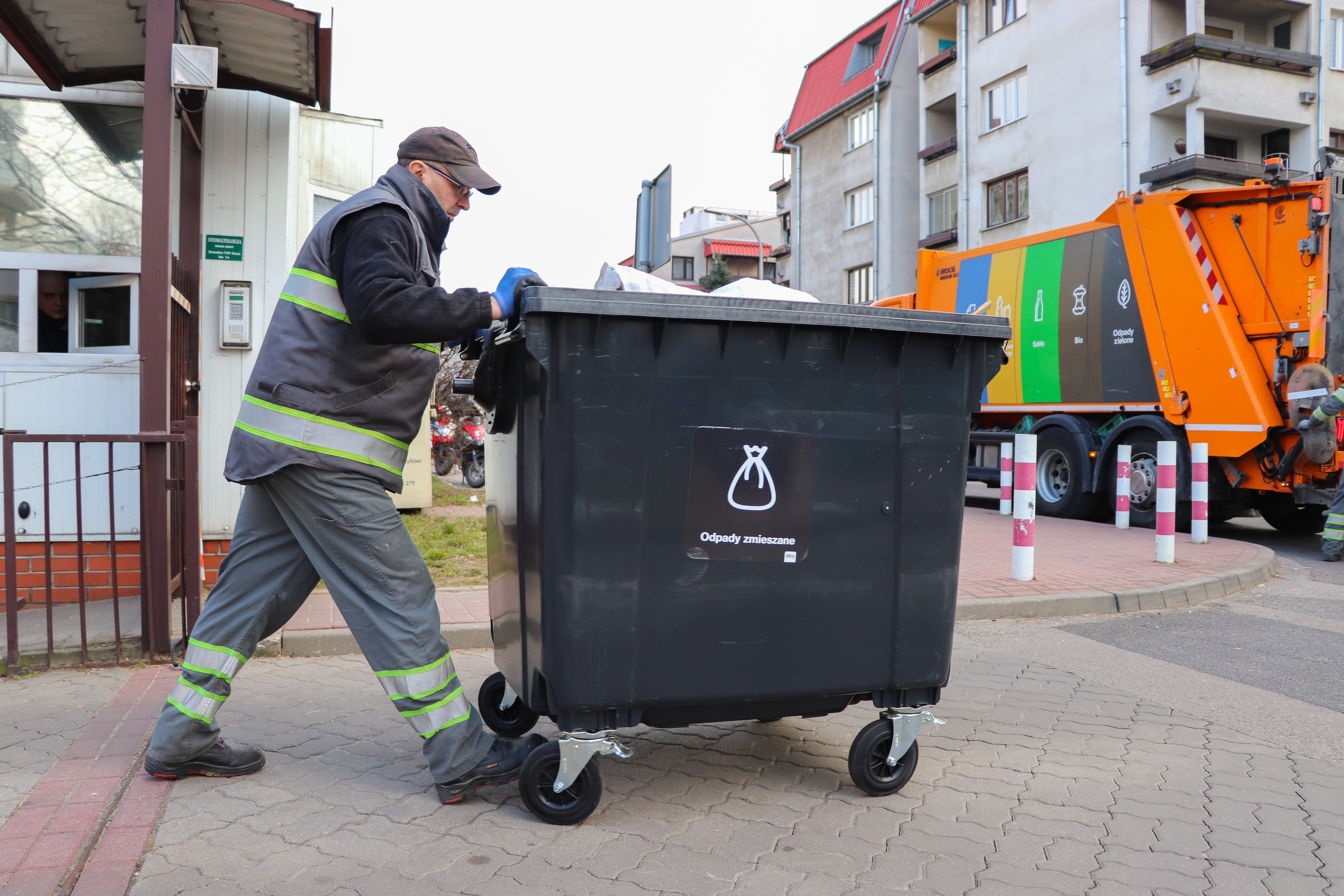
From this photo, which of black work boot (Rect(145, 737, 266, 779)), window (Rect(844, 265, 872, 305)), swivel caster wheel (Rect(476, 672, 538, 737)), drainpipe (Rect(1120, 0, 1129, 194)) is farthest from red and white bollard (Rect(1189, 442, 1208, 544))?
window (Rect(844, 265, 872, 305))

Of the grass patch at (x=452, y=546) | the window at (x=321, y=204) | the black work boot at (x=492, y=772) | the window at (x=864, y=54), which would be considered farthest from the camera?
the window at (x=864, y=54)

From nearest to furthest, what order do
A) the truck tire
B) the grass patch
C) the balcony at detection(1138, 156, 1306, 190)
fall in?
the grass patch < the truck tire < the balcony at detection(1138, 156, 1306, 190)

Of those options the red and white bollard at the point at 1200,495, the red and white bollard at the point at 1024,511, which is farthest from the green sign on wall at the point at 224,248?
the red and white bollard at the point at 1200,495

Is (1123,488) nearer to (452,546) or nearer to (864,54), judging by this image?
(452,546)

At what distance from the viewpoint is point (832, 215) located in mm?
32500

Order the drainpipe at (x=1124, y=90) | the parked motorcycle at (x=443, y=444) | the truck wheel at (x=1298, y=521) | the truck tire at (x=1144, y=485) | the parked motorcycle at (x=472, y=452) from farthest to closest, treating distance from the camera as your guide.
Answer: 1. the drainpipe at (x=1124, y=90)
2. the parked motorcycle at (x=443, y=444)
3. the parked motorcycle at (x=472, y=452)
4. the truck wheel at (x=1298, y=521)
5. the truck tire at (x=1144, y=485)

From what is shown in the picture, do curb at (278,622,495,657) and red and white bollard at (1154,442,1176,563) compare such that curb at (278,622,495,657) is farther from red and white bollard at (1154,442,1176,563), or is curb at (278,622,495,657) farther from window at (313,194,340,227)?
red and white bollard at (1154,442,1176,563)

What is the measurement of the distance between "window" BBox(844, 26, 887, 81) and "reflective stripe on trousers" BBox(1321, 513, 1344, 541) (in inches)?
991

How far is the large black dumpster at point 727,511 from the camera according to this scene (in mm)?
2688

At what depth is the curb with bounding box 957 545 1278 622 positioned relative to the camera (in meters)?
6.04

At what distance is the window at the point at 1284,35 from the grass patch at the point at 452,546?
20.7 meters

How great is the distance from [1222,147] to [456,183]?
2343 centimetres

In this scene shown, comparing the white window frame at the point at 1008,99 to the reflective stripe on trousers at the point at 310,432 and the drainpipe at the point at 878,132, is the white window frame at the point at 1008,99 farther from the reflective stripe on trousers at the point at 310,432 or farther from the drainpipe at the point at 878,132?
the reflective stripe on trousers at the point at 310,432

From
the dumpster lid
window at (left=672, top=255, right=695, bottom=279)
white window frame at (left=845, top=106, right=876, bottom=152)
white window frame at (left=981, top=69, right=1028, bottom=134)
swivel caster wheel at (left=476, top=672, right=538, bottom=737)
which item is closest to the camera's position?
the dumpster lid
